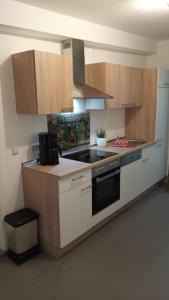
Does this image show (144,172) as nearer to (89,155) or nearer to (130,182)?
(130,182)

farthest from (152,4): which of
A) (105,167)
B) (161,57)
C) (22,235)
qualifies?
(22,235)

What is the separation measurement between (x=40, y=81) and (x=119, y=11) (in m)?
1.22

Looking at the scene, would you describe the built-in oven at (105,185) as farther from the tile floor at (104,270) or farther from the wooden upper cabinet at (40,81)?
the wooden upper cabinet at (40,81)

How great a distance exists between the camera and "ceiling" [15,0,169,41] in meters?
2.36

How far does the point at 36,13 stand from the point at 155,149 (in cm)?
270

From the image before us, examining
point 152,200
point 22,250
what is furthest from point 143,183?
point 22,250

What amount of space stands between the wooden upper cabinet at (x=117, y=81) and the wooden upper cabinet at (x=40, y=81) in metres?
0.71

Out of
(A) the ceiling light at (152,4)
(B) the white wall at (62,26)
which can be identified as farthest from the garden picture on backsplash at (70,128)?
(A) the ceiling light at (152,4)

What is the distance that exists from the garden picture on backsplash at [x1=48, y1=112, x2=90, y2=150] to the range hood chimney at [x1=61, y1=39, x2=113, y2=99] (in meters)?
0.37

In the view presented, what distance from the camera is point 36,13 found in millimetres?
2414

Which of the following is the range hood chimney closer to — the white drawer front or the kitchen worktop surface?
the kitchen worktop surface

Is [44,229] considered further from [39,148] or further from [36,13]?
[36,13]

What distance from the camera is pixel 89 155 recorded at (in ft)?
10.3

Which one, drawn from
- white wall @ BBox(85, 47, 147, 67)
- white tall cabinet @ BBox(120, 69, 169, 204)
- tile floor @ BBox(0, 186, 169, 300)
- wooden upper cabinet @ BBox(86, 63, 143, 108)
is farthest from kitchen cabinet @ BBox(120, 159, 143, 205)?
white wall @ BBox(85, 47, 147, 67)
